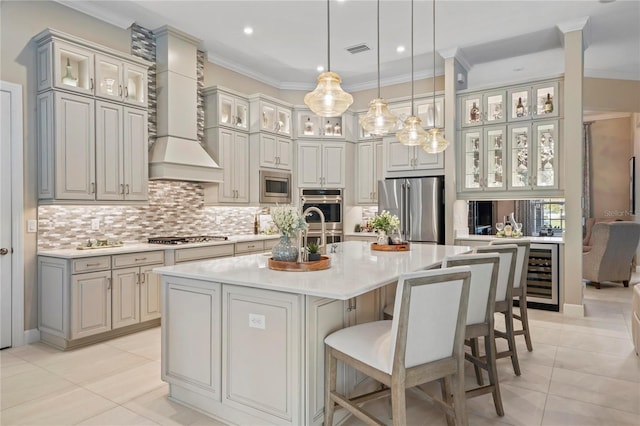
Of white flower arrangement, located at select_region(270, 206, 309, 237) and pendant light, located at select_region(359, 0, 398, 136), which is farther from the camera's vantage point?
pendant light, located at select_region(359, 0, 398, 136)

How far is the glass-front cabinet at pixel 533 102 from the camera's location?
5.21 meters

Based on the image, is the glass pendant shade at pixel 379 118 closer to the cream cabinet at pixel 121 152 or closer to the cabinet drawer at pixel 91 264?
the cream cabinet at pixel 121 152

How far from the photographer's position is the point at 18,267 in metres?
3.88

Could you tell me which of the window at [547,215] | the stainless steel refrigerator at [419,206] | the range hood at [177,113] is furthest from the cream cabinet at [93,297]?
the window at [547,215]

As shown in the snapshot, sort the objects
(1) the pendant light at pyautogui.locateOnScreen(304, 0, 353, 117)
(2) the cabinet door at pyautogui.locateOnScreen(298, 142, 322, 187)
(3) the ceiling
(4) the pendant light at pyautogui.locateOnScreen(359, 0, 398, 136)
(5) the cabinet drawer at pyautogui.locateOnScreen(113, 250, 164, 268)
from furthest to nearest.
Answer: (2) the cabinet door at pyautogui.locateOnScreen(298, 142, 322, 187)
(3) the ceiling
(5) the cabinet drawer at pyautogui.locateOnScreen(113, 250, 164, 268)
(4) the pendant light at pyautogui.locateOnScreen(359, 0, 398, 136)
(1) the pendant light at pyautogui.locateOnScreen(304, 0, 353, 117)

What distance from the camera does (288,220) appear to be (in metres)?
2.66

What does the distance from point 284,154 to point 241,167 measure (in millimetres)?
844

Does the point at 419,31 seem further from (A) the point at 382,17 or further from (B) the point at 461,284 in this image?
(B) the point at 461,284

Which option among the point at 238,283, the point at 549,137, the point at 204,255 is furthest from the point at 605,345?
the point at 204,255

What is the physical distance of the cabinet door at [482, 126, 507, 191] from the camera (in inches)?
221

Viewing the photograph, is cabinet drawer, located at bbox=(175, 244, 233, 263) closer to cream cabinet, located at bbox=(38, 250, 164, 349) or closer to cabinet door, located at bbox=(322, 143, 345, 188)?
cream cabinet, located at bbox=(38, 250, 164, 349)

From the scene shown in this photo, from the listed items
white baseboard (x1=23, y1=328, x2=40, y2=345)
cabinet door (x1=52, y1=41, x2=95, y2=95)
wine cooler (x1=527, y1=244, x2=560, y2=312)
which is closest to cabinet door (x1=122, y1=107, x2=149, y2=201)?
cabinet door (x1=52, y1=41, x2=95, y2=95)

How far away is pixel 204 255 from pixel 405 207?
2.96 metres

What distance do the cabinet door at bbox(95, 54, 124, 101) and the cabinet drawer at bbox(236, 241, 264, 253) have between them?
2250mm
